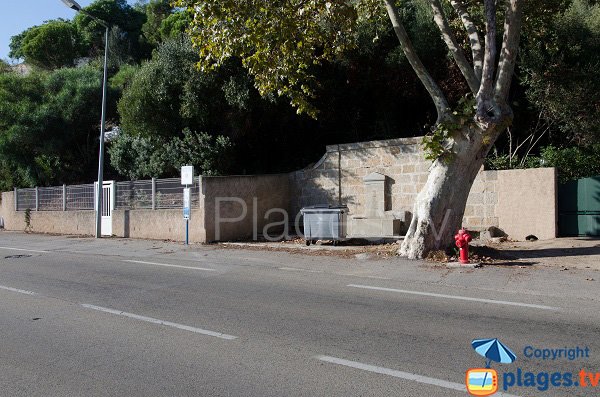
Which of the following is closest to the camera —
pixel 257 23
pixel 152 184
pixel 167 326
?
pixel 167 326

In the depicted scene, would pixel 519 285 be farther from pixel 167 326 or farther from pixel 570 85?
pixel 570 85

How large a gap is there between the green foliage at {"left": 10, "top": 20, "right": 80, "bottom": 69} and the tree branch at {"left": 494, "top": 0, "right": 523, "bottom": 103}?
46.2 metres

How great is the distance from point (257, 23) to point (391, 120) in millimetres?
8793

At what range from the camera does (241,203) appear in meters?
17.8

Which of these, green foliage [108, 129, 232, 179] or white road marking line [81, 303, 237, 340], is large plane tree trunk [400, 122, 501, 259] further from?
green foliage [108, 129, 232, 179]

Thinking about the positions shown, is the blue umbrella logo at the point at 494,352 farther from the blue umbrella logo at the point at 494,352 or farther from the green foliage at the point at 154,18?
the green foliage at the point at 154,18

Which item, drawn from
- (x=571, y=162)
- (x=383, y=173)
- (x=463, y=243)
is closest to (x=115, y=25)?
(x=383, y=173)

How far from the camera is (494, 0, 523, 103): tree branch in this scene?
36.8 feet

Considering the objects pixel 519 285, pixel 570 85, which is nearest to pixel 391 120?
pixel 570 85

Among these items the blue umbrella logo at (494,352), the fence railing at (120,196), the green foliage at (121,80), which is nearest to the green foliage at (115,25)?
the green foliage at (121,80)

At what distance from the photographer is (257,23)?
12.5 metres

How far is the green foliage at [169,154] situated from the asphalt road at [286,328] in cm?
820

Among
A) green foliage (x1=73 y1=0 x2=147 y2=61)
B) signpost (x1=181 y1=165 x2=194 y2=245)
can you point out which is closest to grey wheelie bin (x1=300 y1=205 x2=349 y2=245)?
signpost (x1=181 y1=165 x2=194 y2=245)

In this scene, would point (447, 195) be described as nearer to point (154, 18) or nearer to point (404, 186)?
point (404, 186)
